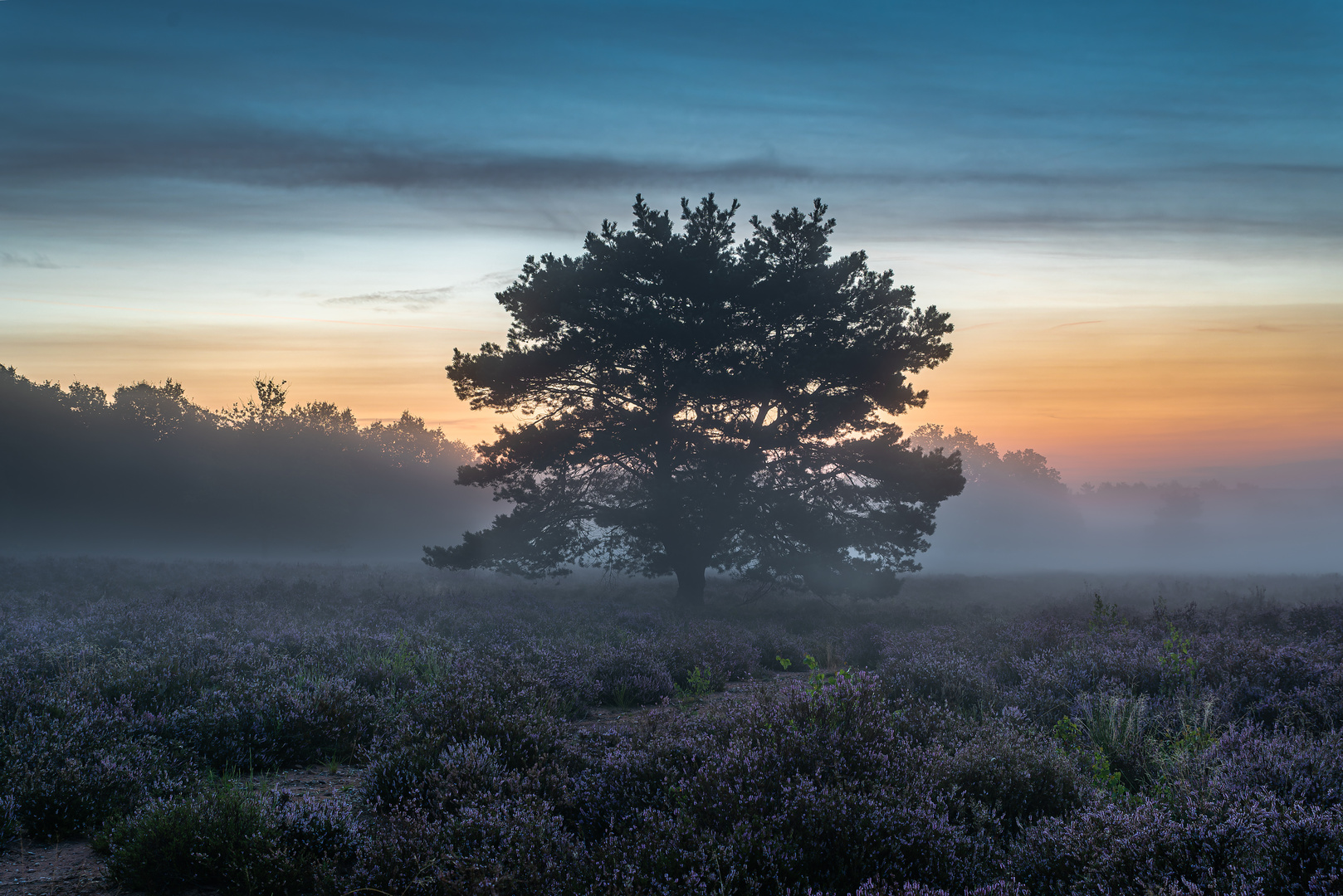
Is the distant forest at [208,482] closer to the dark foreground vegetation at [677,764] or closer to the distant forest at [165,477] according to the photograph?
the distant forest at [165,477]

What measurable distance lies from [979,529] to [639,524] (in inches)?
4034

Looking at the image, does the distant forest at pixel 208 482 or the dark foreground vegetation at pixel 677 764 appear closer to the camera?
the dark foreground vegetation at pixel 677 764

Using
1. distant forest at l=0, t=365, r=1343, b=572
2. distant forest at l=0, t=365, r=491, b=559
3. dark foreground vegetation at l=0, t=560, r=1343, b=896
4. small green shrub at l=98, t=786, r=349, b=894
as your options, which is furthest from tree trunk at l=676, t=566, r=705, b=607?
distant forest at l=0, t=365, r=491, b=559

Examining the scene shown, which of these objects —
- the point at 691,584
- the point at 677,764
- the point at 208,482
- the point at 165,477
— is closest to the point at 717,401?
the point at 691,584

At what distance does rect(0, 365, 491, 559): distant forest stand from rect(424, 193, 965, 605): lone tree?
35882 mm

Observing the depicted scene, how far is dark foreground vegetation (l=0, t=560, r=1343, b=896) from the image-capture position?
10.0 ft

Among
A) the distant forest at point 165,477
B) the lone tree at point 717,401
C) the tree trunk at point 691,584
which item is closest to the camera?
the lone tree at point 717,401

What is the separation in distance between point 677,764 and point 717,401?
14773mm

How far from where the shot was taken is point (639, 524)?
19031mm

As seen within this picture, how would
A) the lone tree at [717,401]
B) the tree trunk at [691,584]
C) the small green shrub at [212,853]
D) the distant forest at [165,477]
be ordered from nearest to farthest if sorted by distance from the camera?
the small green shrub at [212,853], the lone tree at [717,401], the tree trunk at [691,584], the distant forest at [165,477]

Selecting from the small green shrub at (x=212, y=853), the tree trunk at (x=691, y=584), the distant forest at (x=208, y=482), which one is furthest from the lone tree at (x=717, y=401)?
the distant forest at (x=208, y=482)

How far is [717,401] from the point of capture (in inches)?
733

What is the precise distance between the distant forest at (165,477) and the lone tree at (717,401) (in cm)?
3588

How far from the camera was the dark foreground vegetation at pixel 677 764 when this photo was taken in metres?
3.05
